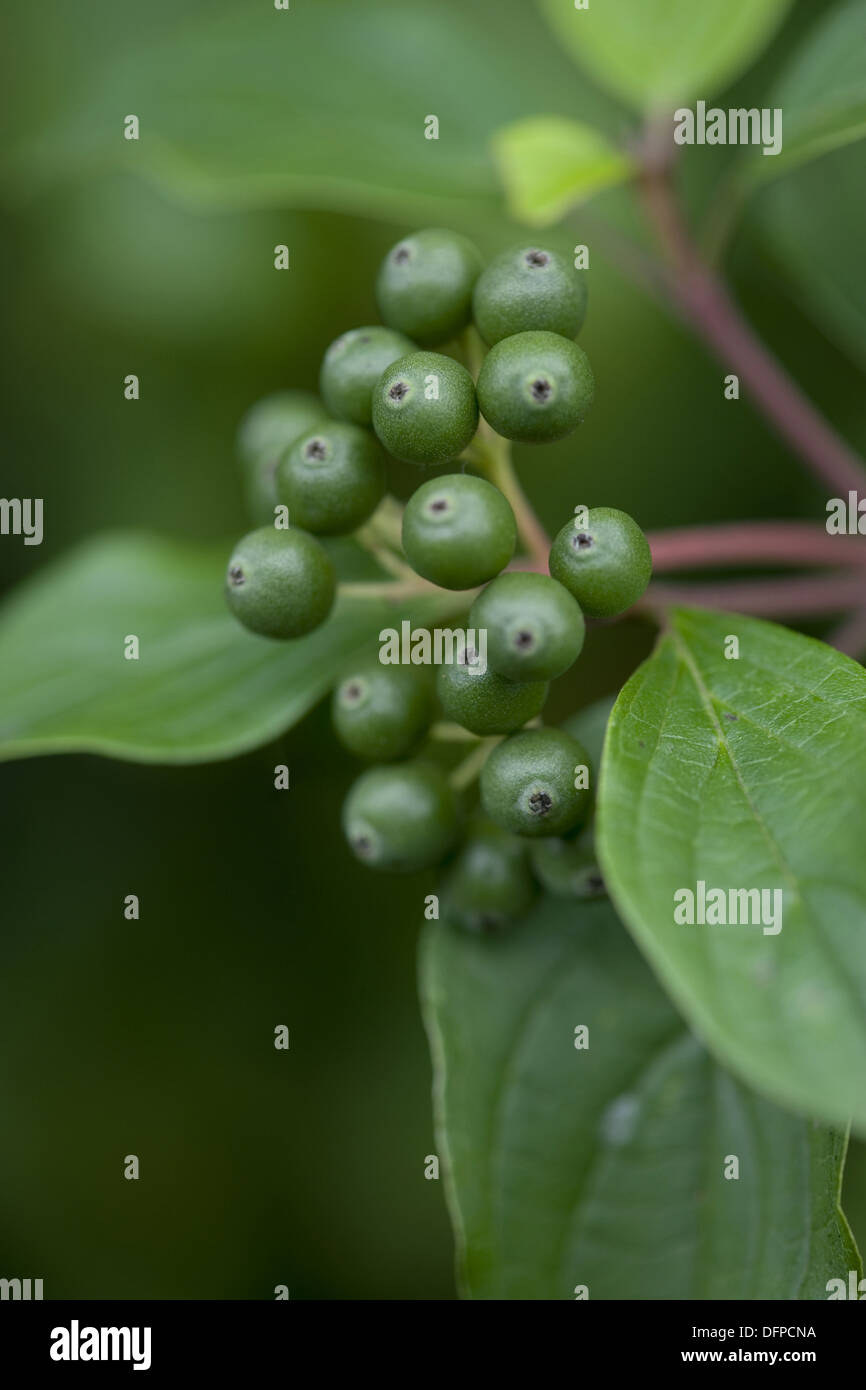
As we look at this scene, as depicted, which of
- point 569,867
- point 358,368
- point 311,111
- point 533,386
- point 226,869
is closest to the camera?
point 533,386

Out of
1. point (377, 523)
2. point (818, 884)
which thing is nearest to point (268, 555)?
point (377, 523)

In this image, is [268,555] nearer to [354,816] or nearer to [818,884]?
[354,816]

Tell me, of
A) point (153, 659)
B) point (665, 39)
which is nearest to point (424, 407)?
point (153, 659)

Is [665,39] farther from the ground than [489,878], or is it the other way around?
[665,39]

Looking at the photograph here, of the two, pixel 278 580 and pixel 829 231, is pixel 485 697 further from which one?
pixel 829 231

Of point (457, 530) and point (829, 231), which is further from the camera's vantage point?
point (829, 231)

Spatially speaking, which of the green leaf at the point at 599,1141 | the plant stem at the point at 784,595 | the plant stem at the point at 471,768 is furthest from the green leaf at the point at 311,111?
the green leaf at the point at 599,1141

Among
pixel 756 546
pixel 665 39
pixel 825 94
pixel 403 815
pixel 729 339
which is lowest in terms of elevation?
pixel 403 815
